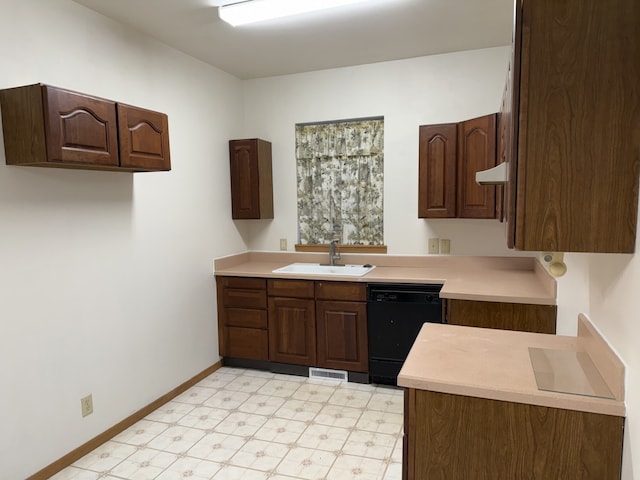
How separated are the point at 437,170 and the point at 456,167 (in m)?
0.14

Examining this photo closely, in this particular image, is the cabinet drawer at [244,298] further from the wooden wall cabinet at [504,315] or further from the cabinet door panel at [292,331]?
the wooden wall cabinet at [504,315]

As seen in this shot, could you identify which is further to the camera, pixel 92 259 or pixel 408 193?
pixel 408 193

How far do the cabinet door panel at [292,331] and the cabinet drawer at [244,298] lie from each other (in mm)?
87

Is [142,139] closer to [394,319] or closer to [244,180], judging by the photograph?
[244,180]

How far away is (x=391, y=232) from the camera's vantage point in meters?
3.76

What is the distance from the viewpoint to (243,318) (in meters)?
3.71

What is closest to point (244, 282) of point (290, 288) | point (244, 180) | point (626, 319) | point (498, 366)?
point (290, 288)

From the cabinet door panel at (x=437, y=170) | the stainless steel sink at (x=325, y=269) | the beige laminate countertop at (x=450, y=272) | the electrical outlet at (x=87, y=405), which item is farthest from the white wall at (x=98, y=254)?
the cabinet door panel at (x=437, y=170)

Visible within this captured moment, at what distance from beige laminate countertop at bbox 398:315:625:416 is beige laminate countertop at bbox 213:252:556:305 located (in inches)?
32.4

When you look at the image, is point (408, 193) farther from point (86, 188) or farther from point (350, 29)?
point (86, 188)

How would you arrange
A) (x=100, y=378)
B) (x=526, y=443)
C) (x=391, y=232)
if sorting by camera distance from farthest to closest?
(x=391, y=232) < (x=100, y=378) < (x=526, y=443)

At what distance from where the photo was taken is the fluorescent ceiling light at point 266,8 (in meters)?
2.45

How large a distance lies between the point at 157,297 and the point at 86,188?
0.95 metres

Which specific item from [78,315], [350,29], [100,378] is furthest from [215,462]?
[350,29]
